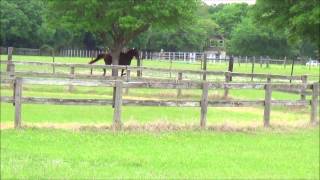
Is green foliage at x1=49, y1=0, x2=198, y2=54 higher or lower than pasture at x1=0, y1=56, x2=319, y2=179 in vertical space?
higher

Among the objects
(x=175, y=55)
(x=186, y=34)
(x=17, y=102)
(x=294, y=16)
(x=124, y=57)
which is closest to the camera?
(x=17, y=102)

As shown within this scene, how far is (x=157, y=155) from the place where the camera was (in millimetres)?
9234

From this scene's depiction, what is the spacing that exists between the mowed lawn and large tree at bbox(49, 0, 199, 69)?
65.6 feet

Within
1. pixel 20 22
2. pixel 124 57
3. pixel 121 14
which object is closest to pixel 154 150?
pixel 124 57

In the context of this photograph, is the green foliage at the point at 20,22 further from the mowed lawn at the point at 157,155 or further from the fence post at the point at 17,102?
the mowed lawn at the point at 157,155

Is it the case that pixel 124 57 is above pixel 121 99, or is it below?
above

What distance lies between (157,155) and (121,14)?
23.7 meters

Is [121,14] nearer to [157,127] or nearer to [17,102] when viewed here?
[157,127]

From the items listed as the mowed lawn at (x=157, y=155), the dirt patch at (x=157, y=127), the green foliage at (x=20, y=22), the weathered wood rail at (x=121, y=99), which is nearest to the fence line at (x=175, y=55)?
the green foliage at (x=20, y=22)

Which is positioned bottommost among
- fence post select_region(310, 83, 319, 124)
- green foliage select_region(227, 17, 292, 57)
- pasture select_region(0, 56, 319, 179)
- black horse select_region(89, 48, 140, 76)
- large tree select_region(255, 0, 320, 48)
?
pasture select_region(0, 56, 319, 179)

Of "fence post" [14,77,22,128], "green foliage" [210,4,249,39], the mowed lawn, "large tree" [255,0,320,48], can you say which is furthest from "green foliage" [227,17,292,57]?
"fence post" [14,77,22,128]

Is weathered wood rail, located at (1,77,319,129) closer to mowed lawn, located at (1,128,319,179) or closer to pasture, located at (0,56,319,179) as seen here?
pasture, located at (0,56,319,179)

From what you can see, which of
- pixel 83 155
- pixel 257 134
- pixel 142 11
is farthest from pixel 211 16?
pixel 83 155

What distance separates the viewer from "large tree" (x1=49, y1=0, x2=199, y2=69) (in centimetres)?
3186
